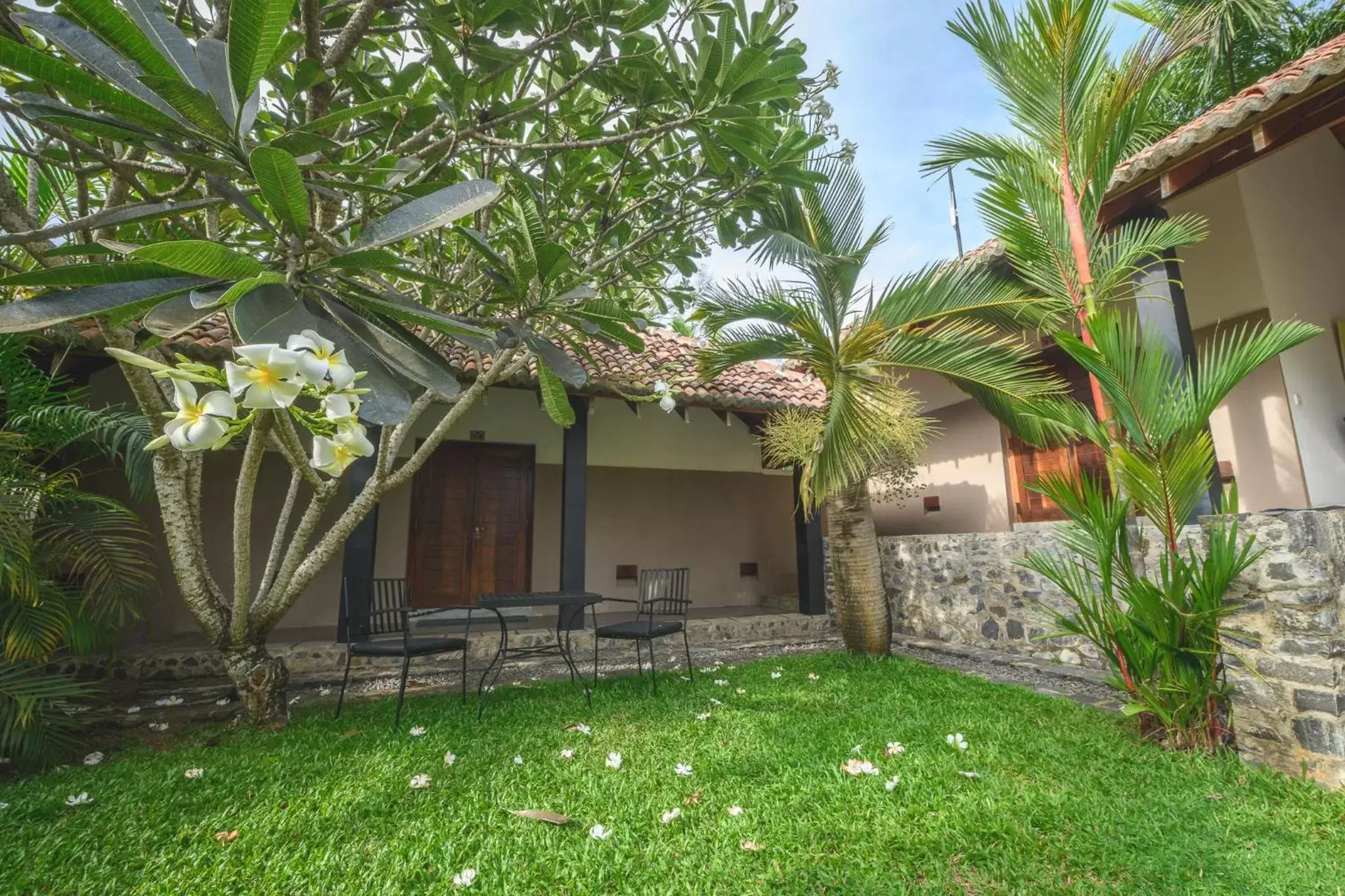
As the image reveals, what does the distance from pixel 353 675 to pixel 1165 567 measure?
5.57m

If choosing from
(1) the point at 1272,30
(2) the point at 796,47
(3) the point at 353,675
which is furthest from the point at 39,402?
(1) the point at 1272,30

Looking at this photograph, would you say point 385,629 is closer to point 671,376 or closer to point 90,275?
point 671,376

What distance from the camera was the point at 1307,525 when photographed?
8.26 ft

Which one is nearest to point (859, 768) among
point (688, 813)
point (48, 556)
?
point (688, 813)

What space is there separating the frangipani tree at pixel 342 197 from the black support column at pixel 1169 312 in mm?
2545

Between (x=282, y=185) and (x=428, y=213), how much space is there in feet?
0.91

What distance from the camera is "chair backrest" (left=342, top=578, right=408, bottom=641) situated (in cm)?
415

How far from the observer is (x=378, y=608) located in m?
4.32

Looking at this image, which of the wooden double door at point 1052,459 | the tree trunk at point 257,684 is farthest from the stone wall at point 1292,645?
the tree trunk at point 257,684

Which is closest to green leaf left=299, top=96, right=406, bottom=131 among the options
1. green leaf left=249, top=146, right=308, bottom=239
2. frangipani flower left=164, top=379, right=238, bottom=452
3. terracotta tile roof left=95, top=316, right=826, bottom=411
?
green leaf left=249, top=146, right=308, bottom=239

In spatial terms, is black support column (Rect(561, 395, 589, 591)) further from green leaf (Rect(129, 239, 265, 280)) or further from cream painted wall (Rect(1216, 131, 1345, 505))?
cream painted wall (Rect(1216, 131, 1345, 505))

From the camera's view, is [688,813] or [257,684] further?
[257,684]

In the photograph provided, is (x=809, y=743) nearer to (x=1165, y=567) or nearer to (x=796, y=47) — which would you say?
(x=1165, y=567)

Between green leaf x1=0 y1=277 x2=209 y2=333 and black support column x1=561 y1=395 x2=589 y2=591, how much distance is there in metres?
4.48
